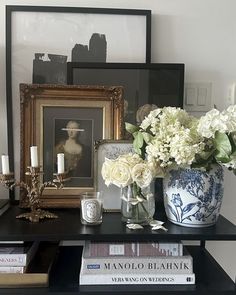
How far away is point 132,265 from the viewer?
0.90 m

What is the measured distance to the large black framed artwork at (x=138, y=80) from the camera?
3.69ft

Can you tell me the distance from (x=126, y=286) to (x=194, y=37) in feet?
2.84

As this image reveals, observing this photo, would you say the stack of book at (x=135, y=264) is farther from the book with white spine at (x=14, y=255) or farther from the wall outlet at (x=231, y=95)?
the wall outlet at (x=231, y=95)

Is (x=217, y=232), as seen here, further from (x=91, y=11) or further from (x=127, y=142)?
(x=91, y=11)

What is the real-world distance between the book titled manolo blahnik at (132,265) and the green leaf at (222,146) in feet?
1.02

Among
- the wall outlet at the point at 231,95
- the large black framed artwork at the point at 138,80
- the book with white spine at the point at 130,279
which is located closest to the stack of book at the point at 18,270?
the book with white spine at the point at 130,279

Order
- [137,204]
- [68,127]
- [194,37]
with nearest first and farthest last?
[137,204] → [68,127] → [194,37]

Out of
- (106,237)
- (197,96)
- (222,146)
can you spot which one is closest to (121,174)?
(106,237)

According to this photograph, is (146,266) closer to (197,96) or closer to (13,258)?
(13,258)

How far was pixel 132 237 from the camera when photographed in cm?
86

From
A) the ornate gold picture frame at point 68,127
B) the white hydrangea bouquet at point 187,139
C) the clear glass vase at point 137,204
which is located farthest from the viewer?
the ornate gold picture frame at point 68,127

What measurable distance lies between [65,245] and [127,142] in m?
0.47

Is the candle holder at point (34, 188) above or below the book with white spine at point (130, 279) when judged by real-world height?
above

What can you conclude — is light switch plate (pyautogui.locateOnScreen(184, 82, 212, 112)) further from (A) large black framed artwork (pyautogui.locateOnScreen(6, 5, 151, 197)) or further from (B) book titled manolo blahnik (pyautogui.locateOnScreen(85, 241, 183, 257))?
(B) book titled manolo blahnik (pyautogui.locateOnScreen(85, 241, 183, 257))
